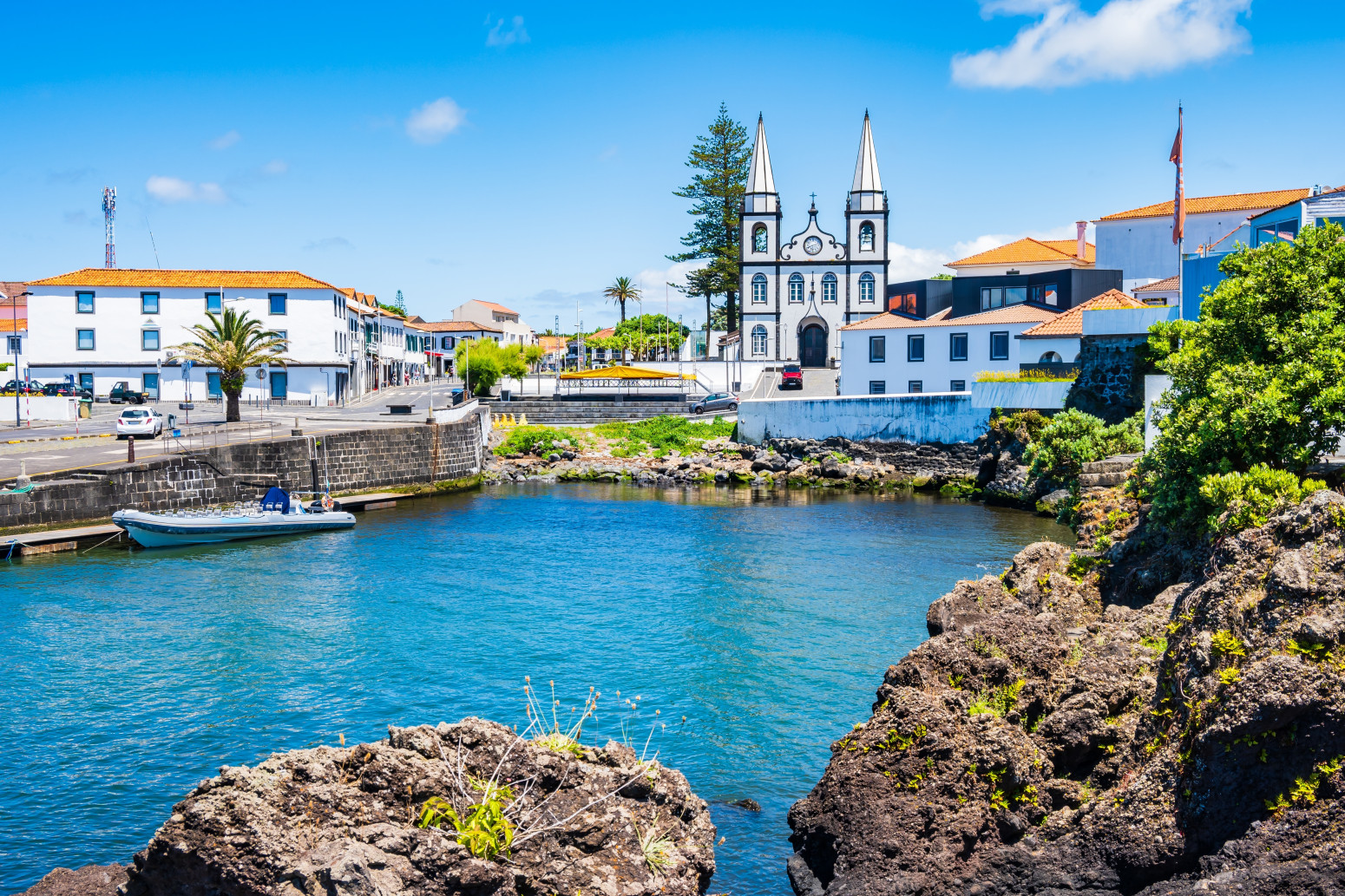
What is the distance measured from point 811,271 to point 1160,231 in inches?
926

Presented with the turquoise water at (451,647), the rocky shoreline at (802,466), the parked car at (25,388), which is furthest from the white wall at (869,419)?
the parked car at (25,388)

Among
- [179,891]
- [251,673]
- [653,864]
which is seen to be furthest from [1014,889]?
[251,673]

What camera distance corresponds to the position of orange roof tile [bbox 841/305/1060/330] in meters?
54.0

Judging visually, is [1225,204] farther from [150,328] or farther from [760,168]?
[150,328]

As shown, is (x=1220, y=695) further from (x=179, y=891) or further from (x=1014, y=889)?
(x=179, y=891)

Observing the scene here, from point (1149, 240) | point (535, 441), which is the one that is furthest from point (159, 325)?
point (1149, 240)

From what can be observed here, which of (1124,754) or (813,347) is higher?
(813,347)

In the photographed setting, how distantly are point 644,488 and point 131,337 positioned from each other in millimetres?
38481

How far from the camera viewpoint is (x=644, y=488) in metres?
48.3

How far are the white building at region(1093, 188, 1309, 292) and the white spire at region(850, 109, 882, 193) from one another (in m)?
17.5

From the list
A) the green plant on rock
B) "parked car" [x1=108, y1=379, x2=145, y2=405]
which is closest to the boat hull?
the green plant on rock

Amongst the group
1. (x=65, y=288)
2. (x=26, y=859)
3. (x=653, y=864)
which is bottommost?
(x=26, y=859)

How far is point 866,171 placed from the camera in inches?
2933

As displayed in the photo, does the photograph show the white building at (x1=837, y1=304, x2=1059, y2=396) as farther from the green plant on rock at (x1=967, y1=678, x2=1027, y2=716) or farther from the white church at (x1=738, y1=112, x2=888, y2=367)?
the green plant on rock at (x1=967, y1=678, x2=1027, y2=716)
